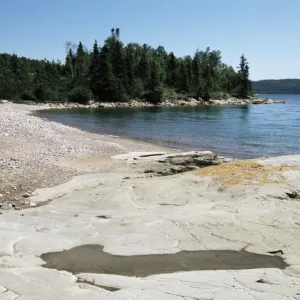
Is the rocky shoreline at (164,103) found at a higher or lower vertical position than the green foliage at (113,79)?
lower

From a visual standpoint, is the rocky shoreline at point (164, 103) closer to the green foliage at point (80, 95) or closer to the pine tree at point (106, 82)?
the green foliage at point (80, 95)

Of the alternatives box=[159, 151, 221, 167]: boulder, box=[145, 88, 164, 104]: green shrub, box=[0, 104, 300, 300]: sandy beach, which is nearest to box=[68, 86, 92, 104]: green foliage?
box=[145, 88, 164, 104]: green shrub

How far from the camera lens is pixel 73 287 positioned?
5488mm

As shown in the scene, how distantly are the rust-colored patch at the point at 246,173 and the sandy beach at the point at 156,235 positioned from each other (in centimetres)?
3

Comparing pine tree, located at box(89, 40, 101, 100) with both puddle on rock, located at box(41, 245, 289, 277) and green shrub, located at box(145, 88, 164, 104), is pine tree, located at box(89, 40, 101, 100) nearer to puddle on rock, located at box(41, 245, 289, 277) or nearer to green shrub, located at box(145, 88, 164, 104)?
green shrub, located at box(145, 88, 164, 104)

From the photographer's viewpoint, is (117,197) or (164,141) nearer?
(117,197)

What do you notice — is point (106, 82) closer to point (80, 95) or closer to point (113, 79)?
point (113, 79)

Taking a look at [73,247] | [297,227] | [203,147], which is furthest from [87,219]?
[203,147]

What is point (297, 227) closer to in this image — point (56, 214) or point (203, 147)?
point (56, 214)

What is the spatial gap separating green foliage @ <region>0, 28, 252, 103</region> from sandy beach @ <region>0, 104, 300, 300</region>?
8603 cm

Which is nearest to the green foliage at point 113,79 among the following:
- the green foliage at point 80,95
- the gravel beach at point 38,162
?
the green foliage at point 80,95

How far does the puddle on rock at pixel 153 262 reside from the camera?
642cm

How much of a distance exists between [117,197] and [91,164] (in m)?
7.39

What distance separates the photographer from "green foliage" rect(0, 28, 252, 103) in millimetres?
96688
